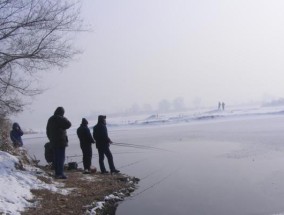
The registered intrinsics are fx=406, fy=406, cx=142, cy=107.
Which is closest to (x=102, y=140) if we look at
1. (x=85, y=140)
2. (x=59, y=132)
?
(x=85, y=140)

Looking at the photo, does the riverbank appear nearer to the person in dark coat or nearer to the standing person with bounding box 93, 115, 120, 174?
the standing person with bounding box 93, 115, 120, 174

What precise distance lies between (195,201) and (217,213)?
1264 mm

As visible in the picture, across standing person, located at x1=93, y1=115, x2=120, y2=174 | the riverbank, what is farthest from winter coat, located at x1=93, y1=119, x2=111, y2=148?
the riverbank

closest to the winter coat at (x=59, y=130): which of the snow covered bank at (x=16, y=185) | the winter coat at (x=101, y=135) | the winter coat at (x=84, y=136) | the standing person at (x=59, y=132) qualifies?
the standing person at (x=59, y=132)

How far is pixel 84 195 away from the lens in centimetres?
1087

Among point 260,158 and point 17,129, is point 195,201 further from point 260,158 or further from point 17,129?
point 17,129

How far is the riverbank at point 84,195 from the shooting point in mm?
9391

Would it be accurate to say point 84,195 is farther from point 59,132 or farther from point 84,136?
point 84,136

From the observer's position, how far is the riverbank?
9.39 m

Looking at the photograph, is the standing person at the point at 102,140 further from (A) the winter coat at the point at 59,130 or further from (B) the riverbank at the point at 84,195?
(A) the winter coat at the point at 59,130

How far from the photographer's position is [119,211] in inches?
392

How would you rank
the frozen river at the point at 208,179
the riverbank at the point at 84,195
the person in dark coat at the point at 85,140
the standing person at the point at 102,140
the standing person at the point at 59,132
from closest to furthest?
1. the riverbank at the point at 84,195
2. the frozen river at the point at 208,179
3. the standing person at the point at 59,132
4. the standing person at the point at 102,140
5. the person in dark coat at the point at 85,140

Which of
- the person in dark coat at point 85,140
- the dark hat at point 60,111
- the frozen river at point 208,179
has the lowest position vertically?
the frozen river at point 208,179

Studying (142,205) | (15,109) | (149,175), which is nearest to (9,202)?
(142,205)
